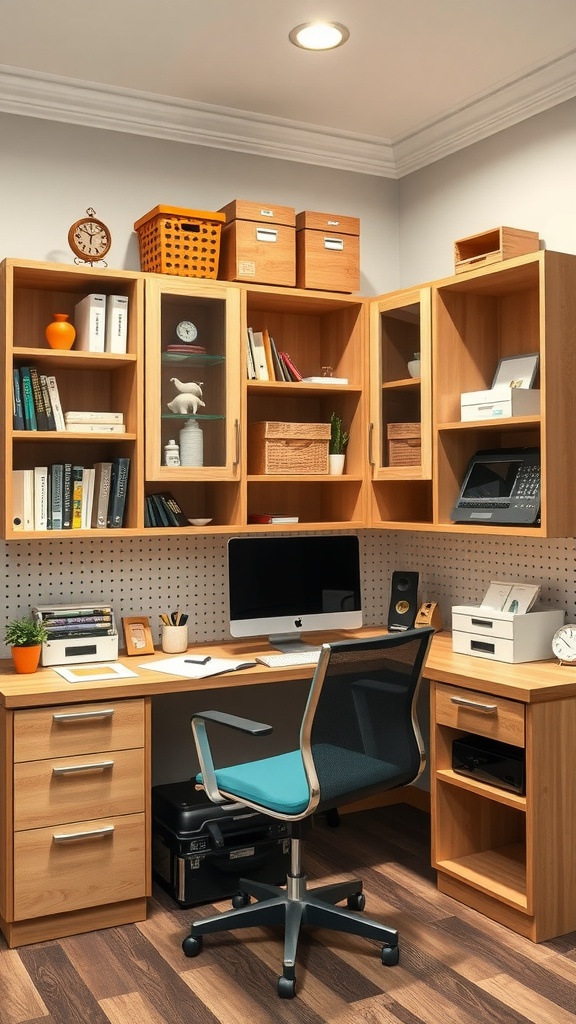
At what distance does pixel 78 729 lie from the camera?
9.54ft

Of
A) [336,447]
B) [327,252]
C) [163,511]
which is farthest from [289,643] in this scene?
[327,252]

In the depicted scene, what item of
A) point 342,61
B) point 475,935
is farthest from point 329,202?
point 475,935

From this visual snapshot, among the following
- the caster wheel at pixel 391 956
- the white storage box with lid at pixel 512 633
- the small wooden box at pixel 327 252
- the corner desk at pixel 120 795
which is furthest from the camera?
the small wooden box at pixel 327 252

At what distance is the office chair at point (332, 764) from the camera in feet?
8.41

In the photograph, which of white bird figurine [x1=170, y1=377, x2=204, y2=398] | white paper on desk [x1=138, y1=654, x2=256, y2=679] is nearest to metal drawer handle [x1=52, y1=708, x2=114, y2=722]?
white paper on desk [x1=138, y1=654, x2=256, y2=679]

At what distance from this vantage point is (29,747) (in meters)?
2.84

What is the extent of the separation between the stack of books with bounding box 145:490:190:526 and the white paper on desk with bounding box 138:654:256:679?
0.49 m

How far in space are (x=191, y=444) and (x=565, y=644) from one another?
1.48 metres

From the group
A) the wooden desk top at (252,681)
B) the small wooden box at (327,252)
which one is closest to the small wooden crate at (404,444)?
the small wooden box at (327,252)

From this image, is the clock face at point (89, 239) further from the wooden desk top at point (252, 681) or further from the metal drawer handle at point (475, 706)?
the metal drawer handle at point (475, 706)

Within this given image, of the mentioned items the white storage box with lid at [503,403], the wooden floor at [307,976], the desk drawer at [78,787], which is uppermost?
the white storage box with lid at [503,403]

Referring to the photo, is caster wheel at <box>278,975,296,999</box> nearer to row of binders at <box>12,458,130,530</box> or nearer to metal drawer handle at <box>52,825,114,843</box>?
metal drawer handle at <box>52,825,114,843</box>

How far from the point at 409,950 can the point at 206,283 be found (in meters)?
2.33

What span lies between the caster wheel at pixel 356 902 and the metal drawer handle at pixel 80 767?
2.90 feet
